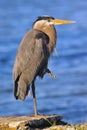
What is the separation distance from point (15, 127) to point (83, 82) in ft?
37.3

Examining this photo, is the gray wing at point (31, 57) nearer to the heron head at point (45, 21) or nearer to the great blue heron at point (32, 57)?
the great blue heron at point (32, 57)

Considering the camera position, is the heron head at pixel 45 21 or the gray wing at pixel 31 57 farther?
the heron head at pixel 45 21

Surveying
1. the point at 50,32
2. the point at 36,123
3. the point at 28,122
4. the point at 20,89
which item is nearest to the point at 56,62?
the point at 50,32

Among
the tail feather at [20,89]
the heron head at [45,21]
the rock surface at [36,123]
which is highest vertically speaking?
the heron head at [45,21]

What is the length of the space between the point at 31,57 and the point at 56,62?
11587 millimetres

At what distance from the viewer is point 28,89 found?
957 centimetres

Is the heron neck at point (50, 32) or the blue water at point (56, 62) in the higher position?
the blue water at point (56, 62)

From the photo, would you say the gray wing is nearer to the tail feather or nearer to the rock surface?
the tail feather

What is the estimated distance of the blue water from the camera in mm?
16266

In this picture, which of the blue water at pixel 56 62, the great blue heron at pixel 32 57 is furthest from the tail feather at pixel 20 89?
the blue water at pixel 56 62

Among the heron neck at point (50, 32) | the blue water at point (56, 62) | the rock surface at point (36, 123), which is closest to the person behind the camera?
the rock surface at point (36, 123)

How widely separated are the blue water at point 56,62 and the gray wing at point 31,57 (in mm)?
312

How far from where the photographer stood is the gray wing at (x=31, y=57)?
9.51m

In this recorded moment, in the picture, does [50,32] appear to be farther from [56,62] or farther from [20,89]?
[56,62]
